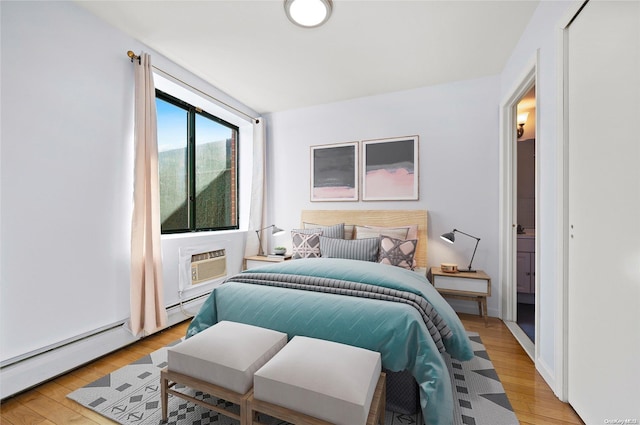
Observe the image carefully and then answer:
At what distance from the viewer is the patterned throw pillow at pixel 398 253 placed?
8.65 feet

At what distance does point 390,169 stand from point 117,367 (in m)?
3.17

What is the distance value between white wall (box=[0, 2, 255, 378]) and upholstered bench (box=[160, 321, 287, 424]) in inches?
43.5

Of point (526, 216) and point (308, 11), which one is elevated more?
point (308, 11)

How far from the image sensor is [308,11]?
78.8 inches

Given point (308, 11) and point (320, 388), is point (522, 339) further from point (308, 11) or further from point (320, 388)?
point (308, 11)

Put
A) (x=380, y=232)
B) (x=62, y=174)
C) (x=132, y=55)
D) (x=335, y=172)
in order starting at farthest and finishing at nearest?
(x=335, y=172), (x=380, y=232), (x=132, y=55), (x=62, y=174)

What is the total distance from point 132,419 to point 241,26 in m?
2.72

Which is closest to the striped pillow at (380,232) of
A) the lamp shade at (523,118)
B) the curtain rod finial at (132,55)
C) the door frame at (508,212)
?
the door frame at (508,212)

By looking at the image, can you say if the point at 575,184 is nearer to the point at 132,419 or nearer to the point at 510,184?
the point at 510,184

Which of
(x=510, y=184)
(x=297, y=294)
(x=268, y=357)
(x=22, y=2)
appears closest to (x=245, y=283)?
(x=297, y=294)

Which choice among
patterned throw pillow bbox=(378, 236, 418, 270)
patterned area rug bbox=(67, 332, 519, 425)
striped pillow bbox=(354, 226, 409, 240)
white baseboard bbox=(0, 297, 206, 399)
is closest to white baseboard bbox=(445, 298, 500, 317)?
patterned throw pillow bbox=(378, 236, 418, 270)

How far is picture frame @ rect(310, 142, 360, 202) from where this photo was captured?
3.56 meters

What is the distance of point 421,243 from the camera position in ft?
10.1

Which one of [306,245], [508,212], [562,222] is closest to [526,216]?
[508,212]
